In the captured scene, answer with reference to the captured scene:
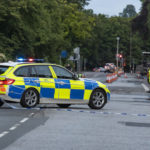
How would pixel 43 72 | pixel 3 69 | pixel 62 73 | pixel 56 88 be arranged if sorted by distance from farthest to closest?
pixel 62 73, pixel 43 72, pixel 56 88, pixel 3 69

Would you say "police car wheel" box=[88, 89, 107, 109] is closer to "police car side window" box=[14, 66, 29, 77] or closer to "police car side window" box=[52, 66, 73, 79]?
"police car side window" box=[52, 66, 73, 79]

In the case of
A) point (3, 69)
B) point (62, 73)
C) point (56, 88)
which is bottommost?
point (56, 88)

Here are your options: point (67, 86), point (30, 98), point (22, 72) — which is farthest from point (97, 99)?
point (22, 72)

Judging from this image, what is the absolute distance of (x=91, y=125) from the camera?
14211mm

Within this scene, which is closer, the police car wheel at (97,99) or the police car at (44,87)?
the police car at (44,87)

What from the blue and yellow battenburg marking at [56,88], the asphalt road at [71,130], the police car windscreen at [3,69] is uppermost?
the police car windscreen at [3,69]

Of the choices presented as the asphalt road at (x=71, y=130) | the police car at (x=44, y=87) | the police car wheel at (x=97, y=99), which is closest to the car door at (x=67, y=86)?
the police car at (x=44, y=87)

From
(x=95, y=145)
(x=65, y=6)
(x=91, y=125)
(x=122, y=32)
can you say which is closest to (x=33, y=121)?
(x=91, y=125)

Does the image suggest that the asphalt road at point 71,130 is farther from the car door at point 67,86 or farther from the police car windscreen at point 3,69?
the car door at point 67,86

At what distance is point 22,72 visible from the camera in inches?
754

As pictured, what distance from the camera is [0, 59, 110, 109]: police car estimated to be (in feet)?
61.0

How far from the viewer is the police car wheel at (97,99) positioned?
20.4m

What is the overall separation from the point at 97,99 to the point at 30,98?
259cm

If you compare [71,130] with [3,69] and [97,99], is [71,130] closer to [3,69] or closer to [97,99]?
[3,69]
